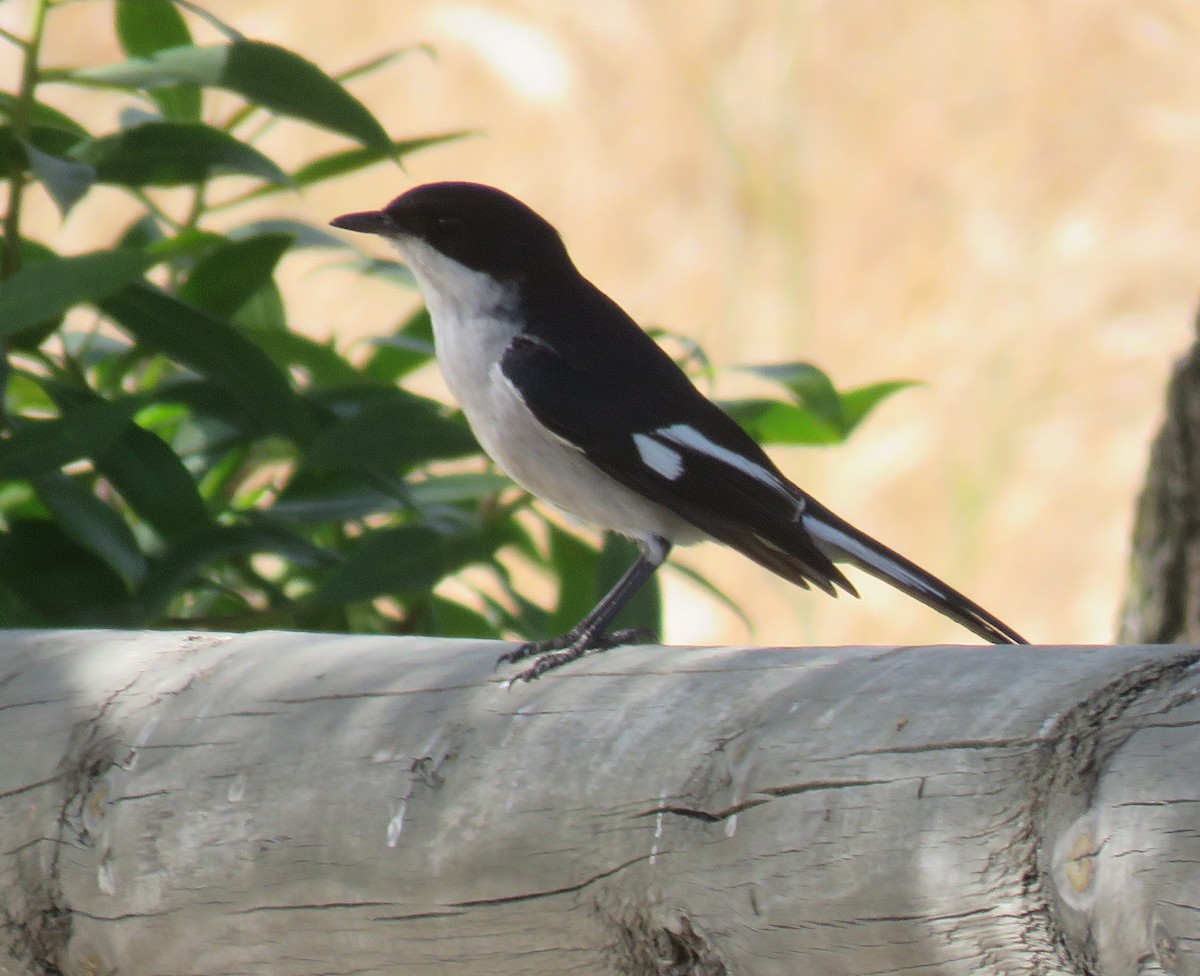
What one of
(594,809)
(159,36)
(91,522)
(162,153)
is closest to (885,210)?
(159,36)

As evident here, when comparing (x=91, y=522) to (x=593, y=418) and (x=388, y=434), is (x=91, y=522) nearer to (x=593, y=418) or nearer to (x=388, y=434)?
(x=388, y=434)

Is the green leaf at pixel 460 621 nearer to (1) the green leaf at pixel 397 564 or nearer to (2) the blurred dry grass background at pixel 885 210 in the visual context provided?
(1) the green leaf at pixel 397 564

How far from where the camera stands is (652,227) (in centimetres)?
759

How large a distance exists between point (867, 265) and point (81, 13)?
430cm

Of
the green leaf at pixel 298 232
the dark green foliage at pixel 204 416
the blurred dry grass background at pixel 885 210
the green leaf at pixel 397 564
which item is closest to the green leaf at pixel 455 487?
the dark green foliage at pixel 204 416

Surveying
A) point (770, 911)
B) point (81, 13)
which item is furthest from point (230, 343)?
point (81, 13)

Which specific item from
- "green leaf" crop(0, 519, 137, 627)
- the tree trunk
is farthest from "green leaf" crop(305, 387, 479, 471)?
the tree trunk

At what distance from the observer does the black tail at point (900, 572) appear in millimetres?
1950

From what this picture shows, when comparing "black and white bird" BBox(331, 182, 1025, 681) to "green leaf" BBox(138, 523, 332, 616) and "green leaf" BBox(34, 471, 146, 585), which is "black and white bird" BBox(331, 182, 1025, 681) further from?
"green leaf" BBox(34, 471, 146, 585)

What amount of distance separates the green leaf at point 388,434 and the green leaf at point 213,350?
49 mm

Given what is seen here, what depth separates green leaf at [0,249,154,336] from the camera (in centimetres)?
197

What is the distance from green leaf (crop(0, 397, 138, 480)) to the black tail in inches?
39.0

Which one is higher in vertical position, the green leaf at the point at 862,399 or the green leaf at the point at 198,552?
the green leaf at the point at 862,399

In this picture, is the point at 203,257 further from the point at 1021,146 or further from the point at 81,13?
the point at 81,13
